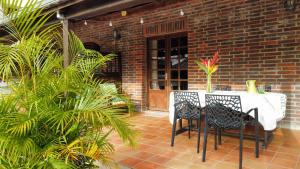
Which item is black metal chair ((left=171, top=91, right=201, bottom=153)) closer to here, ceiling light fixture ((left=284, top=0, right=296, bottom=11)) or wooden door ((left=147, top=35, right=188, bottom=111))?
wooden door ((left=147, top=35, right=188, bottom=111))

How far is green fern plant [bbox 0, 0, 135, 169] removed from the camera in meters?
1.75

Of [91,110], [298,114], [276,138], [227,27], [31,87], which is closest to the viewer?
[91,110]

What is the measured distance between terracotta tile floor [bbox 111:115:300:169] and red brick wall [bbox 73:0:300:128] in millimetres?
1020

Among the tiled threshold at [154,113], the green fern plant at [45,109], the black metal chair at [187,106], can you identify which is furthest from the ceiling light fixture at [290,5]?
the green fern plant at [45,109]

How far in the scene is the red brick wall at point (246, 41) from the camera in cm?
419

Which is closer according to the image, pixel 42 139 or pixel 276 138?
pixel 42 139

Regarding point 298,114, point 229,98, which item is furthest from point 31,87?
point 298,114

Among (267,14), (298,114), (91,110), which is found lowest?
(298,114)

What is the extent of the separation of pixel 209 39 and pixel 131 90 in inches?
103

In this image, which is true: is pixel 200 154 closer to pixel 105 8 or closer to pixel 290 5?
pixel 105 8

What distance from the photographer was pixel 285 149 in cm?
320

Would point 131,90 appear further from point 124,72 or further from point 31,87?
point 31,87

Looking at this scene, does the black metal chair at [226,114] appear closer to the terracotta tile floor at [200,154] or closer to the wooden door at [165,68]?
the terracotta tile floor at [200,154]

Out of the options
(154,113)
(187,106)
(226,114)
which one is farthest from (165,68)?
(226,114)
